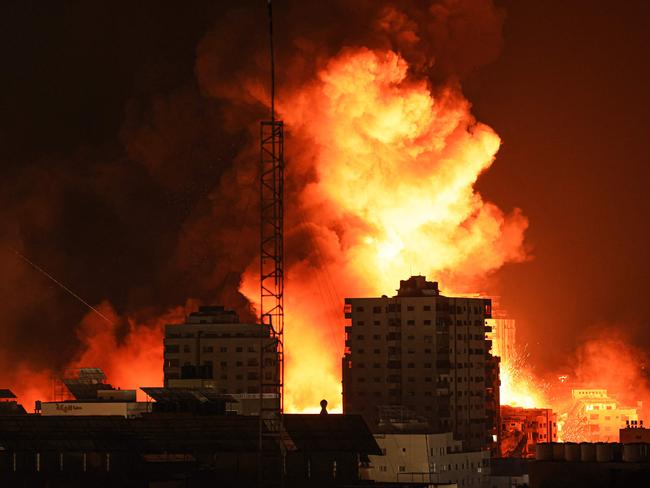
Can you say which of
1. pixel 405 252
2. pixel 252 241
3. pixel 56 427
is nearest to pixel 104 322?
pixel 252 241

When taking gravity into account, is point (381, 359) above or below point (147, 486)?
above

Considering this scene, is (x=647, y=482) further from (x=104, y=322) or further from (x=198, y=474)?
(x=104, y=322)

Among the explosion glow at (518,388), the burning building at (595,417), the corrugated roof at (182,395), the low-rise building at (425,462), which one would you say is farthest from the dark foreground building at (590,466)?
the burning building at (595,417)

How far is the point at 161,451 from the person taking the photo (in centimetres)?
10762

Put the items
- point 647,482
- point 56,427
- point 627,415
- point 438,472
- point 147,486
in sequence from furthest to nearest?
point 627,415
point 438,472
point 56,427
point 147,486
point 647,482

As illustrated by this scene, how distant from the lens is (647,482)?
79.1m

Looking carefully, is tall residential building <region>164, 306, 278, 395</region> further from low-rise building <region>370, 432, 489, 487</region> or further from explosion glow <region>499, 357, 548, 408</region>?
low-rise building <region>370, 432, 489, 487</region>

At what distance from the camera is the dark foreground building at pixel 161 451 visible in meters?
106

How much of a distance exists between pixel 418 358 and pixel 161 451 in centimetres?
4428

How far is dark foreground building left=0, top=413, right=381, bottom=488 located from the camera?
10556 centimetres

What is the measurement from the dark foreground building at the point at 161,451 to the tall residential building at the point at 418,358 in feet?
127

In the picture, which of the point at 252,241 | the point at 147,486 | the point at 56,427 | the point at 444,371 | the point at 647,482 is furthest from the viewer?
the point at 252,241

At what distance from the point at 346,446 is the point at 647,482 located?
30.8 meters

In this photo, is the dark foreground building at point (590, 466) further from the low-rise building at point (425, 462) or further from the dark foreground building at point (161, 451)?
the low-rise building at point (425, 462)
